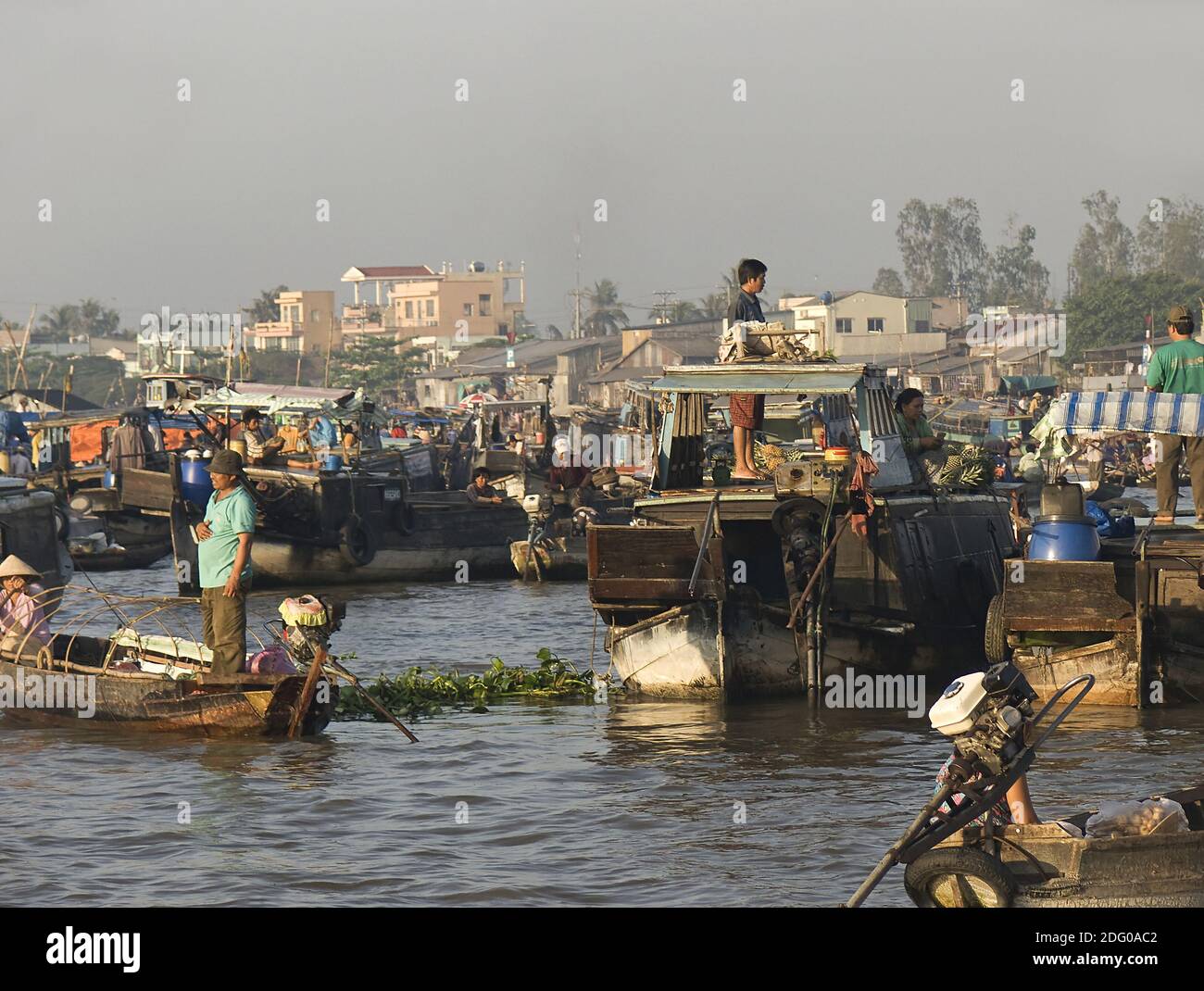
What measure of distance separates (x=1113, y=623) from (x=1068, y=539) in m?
0.71

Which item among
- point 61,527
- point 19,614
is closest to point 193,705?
point 19,614

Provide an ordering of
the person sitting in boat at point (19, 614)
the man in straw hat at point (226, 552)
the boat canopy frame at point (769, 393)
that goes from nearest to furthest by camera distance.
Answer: the man in straw hat at point (226, 552), the person sitting in boat at point (19, 614), the boat canopy frame at point (769, 393)

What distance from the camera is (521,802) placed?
1097 cm

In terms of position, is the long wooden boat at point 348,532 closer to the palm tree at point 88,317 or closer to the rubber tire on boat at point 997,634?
the rubber tire on boat at point 997,634

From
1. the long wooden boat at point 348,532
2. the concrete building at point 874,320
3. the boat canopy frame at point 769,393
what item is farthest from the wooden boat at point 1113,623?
the concrete building at point 874,320

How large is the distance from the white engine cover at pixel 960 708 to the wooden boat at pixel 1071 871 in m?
0.48

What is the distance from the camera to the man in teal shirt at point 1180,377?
13305mm

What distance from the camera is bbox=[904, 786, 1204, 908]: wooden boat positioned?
731 cm

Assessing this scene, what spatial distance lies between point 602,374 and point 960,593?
66010 mm

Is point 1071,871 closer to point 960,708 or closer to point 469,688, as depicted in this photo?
point 960,708

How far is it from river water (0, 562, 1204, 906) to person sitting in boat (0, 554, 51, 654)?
2.20 feet

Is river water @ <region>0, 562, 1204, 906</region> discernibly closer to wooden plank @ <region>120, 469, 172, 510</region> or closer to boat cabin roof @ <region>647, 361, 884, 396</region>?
boat cabin roof @ <region>647, 361, 884, 396</region>

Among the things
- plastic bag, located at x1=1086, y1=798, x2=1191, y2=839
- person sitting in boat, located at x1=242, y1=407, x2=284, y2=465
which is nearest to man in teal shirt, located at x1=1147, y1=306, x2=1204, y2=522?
plastic bag, located at x1=1086, y1=798, x2=1191, y2=839
